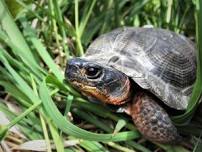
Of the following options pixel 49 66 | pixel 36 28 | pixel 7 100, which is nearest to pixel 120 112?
pixel 49 66

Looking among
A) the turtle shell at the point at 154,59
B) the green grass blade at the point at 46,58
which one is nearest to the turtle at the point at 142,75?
the turtle shell at the point at 154,59

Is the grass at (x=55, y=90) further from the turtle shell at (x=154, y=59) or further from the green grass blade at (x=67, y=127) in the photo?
the turtle shell at (x=154, y=59)

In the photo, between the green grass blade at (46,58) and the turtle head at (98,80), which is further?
the green grass blade at (46,58)

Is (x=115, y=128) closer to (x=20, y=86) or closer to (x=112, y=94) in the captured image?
(x=112, y=94)

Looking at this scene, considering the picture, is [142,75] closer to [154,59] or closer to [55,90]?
[154,59]

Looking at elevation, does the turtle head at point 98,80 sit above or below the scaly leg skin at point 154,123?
above

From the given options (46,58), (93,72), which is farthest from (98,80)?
(46,58)

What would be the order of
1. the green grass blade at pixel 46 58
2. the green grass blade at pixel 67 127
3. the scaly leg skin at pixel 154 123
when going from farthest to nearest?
the green grass blade at pixel 46 58 → the scaly leg skin at pixel 154 123 → the green grass blade at pixel 67 127
